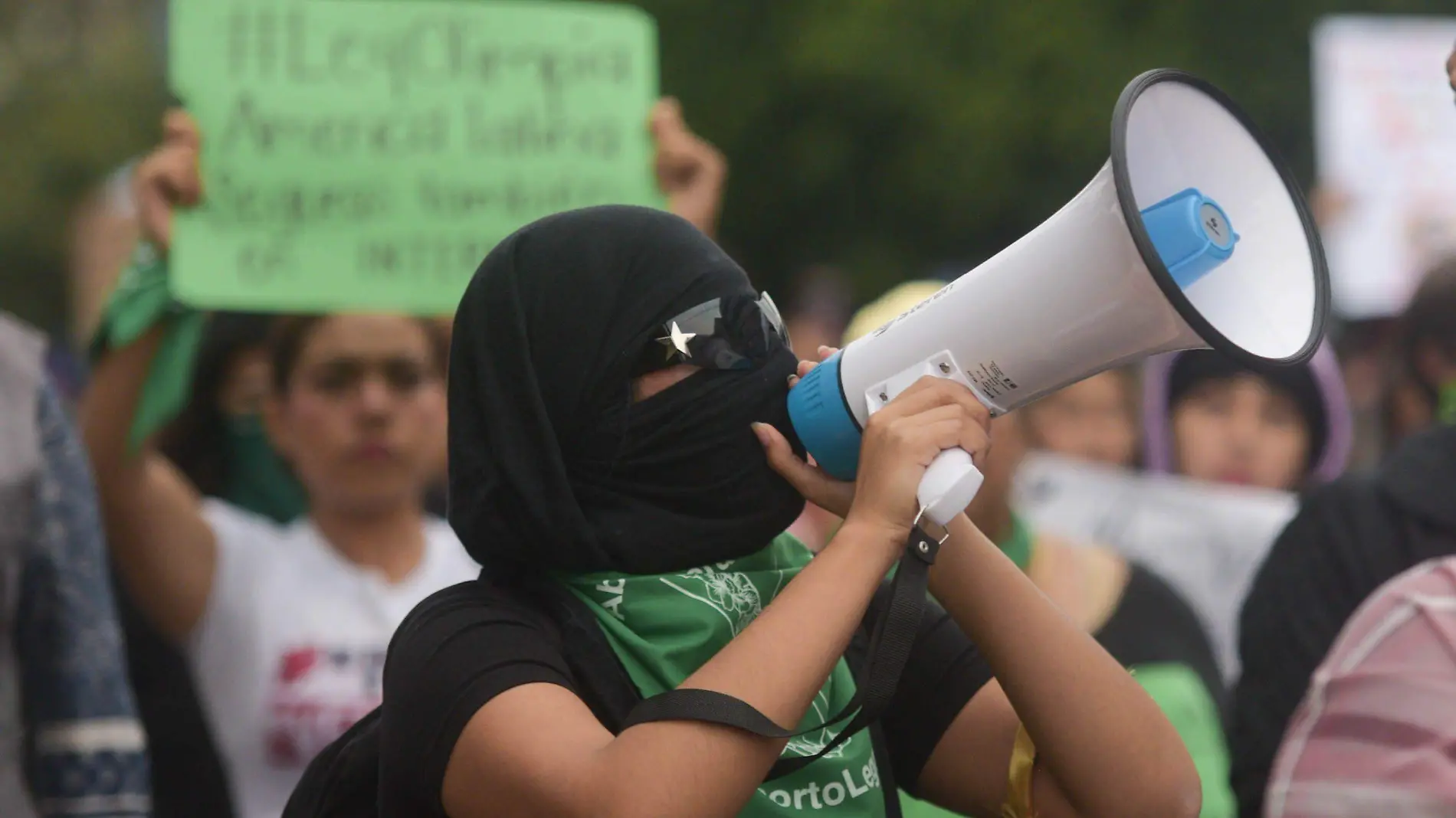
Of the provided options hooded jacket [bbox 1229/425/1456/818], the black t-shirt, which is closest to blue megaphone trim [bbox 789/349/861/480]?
the black t-shirt

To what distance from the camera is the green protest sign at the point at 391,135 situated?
363 cm

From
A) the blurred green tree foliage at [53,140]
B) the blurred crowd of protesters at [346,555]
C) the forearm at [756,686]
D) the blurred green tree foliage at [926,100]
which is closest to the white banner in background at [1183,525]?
the blurred crowd of protesters at [346,555]

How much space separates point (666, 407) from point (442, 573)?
187cm

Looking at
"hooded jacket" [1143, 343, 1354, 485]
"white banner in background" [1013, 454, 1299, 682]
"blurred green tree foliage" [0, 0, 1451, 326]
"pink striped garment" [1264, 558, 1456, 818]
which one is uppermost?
"pink striped garment" [1264, 558, 1456, 818]

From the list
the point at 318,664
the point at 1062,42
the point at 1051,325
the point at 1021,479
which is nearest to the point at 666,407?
the point at 1051,325

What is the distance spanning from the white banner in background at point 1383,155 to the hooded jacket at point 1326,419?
77.6 inches

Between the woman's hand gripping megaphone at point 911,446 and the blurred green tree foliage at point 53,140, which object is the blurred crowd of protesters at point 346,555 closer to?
the woman's hand gripping megaphone at point 911,446

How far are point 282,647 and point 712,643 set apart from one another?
1678 millimetres

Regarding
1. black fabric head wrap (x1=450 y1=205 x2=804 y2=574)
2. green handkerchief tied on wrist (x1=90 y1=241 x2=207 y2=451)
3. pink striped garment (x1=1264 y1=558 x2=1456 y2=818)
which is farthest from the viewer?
green handkerchief tied on wrist (x1=90 y1=241 x2=207 y2=451)

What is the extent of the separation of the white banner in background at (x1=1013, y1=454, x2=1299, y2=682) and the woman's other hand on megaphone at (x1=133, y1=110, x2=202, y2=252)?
2.26 metres

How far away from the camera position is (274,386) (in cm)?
386

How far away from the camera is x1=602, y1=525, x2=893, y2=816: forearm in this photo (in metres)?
1.75

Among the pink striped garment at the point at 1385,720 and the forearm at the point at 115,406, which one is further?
the forearm at the point at 115,406

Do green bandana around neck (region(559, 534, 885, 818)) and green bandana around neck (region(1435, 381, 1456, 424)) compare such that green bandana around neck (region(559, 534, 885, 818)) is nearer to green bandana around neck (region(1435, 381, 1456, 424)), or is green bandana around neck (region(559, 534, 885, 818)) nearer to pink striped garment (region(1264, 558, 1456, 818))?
pink striped garment (region(1264, 558, 1456, 818))
